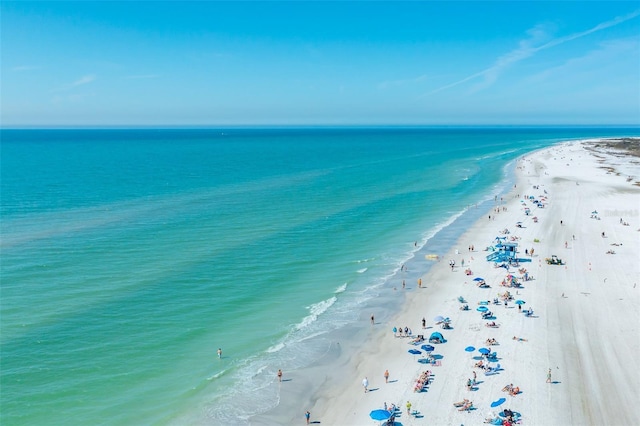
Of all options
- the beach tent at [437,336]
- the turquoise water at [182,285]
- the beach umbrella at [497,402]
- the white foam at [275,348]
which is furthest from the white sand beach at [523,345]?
the turquoise water at [182,285]

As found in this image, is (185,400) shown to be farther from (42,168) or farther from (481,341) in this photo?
(42,168)

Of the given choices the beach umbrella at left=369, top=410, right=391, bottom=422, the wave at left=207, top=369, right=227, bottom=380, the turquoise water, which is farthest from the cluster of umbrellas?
the wave at left=207, top=369, right=227, bottom=380

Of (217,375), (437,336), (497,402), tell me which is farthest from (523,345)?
(217,375)

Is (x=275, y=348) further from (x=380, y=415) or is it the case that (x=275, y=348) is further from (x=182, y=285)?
(x=182, y=285)

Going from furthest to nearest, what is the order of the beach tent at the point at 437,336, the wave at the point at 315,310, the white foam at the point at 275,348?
the wave at the point at 315,310, the beach tent at the point at 437,336, the white foam at the point at 275,348

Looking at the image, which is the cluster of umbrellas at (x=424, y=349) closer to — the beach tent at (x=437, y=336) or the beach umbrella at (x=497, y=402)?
the beach tent at (x=437, y=336)

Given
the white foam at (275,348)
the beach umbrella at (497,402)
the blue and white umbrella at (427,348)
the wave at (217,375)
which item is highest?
the blue and white umbrella at (427,348)
